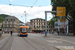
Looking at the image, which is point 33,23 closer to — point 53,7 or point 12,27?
point 12,27

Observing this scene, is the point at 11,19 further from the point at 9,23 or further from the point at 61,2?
the point at 61,2

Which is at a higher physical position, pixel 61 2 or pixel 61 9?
pixel 61 2

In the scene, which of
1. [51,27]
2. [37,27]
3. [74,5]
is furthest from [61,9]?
[51,27]

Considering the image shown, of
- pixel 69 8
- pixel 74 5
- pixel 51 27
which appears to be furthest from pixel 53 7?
pixel 51 27

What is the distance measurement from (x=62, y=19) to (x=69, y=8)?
4.70 meters

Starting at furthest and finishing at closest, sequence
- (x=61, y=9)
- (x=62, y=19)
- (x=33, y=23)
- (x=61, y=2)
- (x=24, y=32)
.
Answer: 1. (x=33, y=23)
2. (x=62, y=19)
3. (x=61, y=2)
4. (x=24, y=32)
5. (x=61, y=9)

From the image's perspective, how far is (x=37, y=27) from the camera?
120 metres

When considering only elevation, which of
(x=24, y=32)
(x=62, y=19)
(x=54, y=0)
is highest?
(x=54, y=0)

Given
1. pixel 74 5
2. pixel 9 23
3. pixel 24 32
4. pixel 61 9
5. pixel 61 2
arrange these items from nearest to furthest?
pixel 61 9, pixel 24 32, pixel 74 5, pixel 61 2, pixel 9 23

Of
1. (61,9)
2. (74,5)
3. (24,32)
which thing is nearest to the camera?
(61,9)

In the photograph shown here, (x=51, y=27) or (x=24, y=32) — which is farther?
(x=51, y=27)

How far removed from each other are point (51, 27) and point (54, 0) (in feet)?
289

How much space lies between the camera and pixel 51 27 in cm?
13400

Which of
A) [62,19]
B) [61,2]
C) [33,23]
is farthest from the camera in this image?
[33,23]
